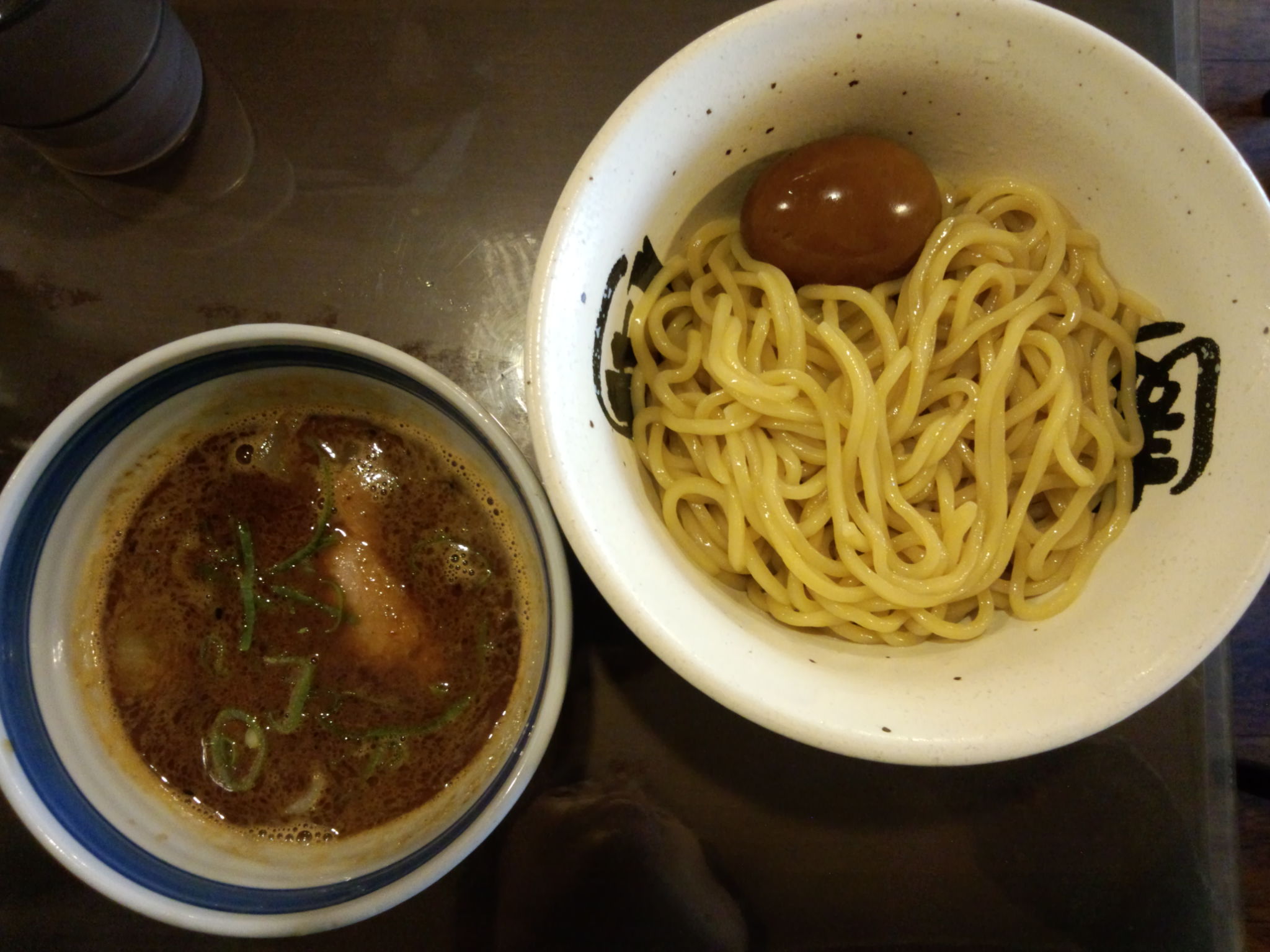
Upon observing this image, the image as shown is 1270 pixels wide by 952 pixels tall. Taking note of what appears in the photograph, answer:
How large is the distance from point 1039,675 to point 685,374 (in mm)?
571

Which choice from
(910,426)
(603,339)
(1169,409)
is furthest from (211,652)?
(1169,409)

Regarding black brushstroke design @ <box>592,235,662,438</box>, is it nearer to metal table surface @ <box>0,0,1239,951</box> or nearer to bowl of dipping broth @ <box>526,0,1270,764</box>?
bowl of dipping broth @ <box>526,0,1270,764</box>

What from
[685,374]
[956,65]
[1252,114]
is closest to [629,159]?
[685,374]

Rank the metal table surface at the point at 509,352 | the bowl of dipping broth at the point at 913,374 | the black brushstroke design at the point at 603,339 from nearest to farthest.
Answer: the bowl of dipping broth at the point at 913,374 < the black brushstroke design at the point at 603,339 < the metal table surface at the point at 509,352

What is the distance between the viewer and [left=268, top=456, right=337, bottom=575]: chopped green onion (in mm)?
1208

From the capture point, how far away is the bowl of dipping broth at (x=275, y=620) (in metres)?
1.11

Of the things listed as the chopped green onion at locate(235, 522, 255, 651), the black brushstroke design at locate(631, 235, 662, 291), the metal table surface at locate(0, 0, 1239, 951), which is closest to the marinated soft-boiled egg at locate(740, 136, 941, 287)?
the black brushstroke design at locate(631, 235, 662, 291)

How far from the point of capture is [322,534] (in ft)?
Answer: 3.97

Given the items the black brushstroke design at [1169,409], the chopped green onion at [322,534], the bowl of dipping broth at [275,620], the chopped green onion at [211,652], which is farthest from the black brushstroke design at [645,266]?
the chopped green onion at [211,652]

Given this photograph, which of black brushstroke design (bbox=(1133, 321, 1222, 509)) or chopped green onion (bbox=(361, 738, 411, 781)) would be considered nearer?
black brushstroke design (bbox=(1133, 321, 1222, 509))

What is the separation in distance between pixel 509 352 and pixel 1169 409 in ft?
3.20

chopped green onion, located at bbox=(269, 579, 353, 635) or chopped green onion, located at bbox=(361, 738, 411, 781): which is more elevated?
chopped green onion, located at bbox=(269, 579, 353, 635)

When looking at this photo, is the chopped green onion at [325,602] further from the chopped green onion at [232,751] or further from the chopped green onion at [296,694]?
the chopped green onion at [232,751]

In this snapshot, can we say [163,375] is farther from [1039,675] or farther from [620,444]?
[1039,675]
